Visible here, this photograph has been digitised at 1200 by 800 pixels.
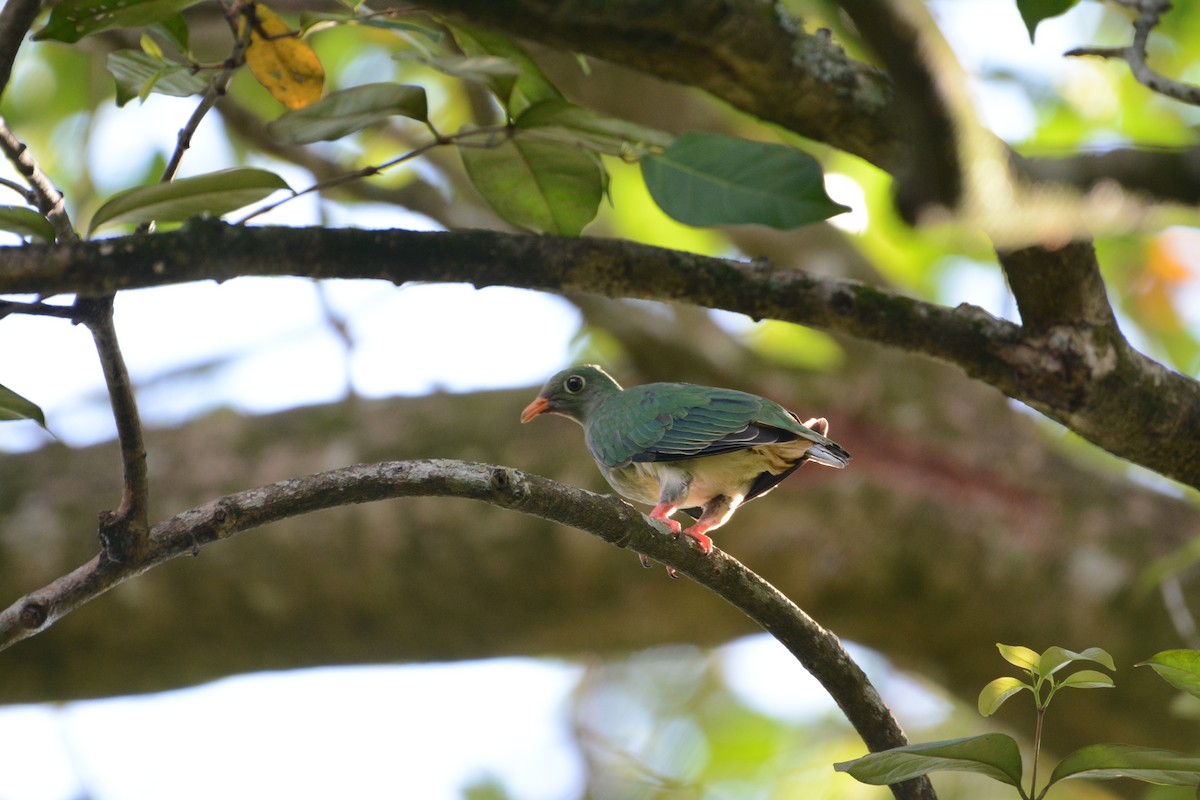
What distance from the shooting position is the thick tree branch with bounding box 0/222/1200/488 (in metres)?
1.78

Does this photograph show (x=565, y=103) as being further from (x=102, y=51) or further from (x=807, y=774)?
(x=807, y=774)

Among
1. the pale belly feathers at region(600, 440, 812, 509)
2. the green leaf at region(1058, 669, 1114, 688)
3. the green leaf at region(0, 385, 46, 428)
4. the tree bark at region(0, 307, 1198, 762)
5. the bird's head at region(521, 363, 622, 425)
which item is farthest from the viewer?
the tree bark at region(0, 307, 1198, 762)

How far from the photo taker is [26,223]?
1.79m

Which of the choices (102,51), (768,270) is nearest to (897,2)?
(768,270)

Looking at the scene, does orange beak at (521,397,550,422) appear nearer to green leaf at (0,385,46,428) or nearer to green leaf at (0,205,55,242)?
green leaf at (0,385,46,428)

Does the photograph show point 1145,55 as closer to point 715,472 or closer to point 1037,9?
point 1037,9

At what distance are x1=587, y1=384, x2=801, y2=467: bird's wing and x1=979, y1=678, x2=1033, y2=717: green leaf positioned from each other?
97 centimetres

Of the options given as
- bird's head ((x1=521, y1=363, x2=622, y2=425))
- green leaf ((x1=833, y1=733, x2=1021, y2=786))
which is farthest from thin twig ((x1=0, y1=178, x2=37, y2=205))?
bird's head ((x1=521, y1=363, x2=622, y2=425))

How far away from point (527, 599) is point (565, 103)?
3624 mm

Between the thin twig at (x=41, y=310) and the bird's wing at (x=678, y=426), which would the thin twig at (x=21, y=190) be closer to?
the thin twig at (x=41, y=310)

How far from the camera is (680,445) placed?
10.2ft

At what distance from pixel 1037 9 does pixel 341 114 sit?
1.35 m

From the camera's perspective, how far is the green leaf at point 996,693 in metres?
2.07

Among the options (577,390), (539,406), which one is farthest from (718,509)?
(539,406)
